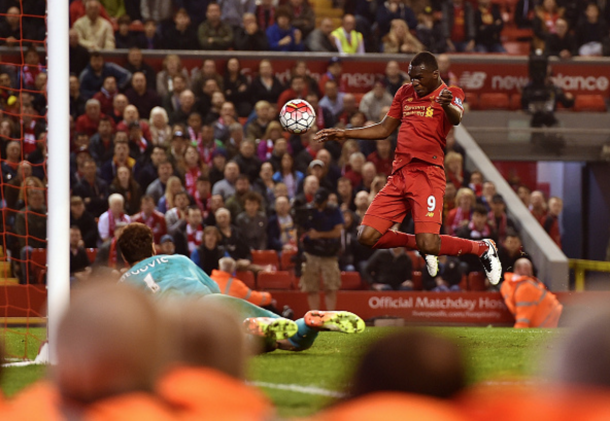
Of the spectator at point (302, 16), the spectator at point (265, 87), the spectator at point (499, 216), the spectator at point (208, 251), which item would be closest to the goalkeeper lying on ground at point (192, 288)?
the spectator at point (208, 251)

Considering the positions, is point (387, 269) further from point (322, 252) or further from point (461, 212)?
point (461, 212)

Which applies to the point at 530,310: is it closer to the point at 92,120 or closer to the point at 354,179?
the point at 354,179

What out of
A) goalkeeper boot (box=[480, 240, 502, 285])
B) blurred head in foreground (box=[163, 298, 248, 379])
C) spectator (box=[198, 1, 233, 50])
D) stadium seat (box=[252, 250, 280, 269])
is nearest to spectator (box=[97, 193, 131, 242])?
A: stadium seat (box=[252, 250, 280, 269])

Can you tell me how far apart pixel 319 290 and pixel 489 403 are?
32.1 ft

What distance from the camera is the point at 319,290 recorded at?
12016mm

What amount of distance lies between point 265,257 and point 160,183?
173cm

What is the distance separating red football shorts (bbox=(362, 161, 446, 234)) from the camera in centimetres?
772

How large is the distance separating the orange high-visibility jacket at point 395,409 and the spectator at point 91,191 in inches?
415

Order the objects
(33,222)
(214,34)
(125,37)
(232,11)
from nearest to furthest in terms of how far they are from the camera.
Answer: (33,222) < (125,37) < (214,34) < (232,11)

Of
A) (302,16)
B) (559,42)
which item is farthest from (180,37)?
(559,42)

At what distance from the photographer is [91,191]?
1243 cm

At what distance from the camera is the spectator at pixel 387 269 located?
12469 mm

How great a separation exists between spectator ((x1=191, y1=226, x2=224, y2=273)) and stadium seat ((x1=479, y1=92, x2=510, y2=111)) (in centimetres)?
708

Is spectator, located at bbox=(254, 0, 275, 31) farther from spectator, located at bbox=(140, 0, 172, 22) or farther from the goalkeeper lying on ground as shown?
the goalkeeper lying on ground
